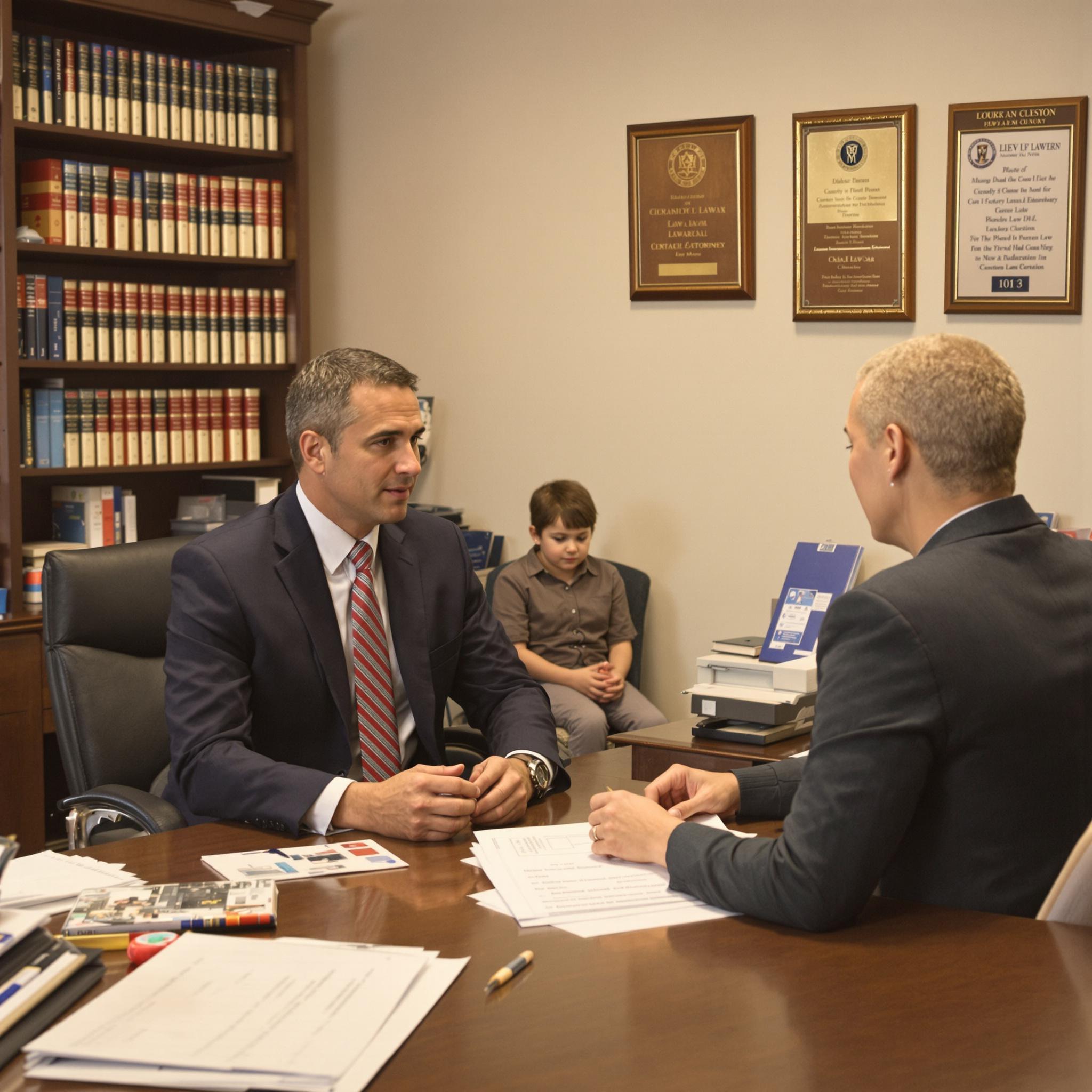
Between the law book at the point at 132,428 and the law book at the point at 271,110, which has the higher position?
the law book at the point at 271,110

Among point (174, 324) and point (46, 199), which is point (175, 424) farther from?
point (46, 199)

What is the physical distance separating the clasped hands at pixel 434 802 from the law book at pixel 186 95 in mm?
3137

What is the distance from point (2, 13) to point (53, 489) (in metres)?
1.48

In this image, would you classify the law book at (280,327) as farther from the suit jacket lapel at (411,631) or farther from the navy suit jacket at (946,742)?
the navy suit jacket at (946,742)

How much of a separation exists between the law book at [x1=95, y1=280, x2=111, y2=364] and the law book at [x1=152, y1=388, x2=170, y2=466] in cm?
22

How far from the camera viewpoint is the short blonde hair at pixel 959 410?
1.47 metres

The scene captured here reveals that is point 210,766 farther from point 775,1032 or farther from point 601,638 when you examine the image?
point 601,638

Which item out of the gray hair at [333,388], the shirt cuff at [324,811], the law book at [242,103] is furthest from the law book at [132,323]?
the shirt cuff at [324,811]

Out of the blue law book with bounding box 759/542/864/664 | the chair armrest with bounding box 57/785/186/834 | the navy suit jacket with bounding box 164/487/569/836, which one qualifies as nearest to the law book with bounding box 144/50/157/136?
the navy suit jacket with bounding box 164/487/569/836

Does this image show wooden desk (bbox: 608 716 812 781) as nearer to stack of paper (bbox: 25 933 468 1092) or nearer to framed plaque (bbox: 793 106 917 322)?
stack of paper (bbox: 25 933 468 1092)

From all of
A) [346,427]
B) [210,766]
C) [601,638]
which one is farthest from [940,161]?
[210,766]

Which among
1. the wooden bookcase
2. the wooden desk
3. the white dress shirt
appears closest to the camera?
the white dress shirt

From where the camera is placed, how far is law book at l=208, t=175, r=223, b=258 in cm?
446

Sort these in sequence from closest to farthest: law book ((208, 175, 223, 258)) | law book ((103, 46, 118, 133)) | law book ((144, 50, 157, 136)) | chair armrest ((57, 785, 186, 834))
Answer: chair armrest ((57, 785, 186, 834)) → law book ((103, 46, 118, 133)) → law book ((144, 50, 157, 136)) → law book ((208, 175, 223, 258))
